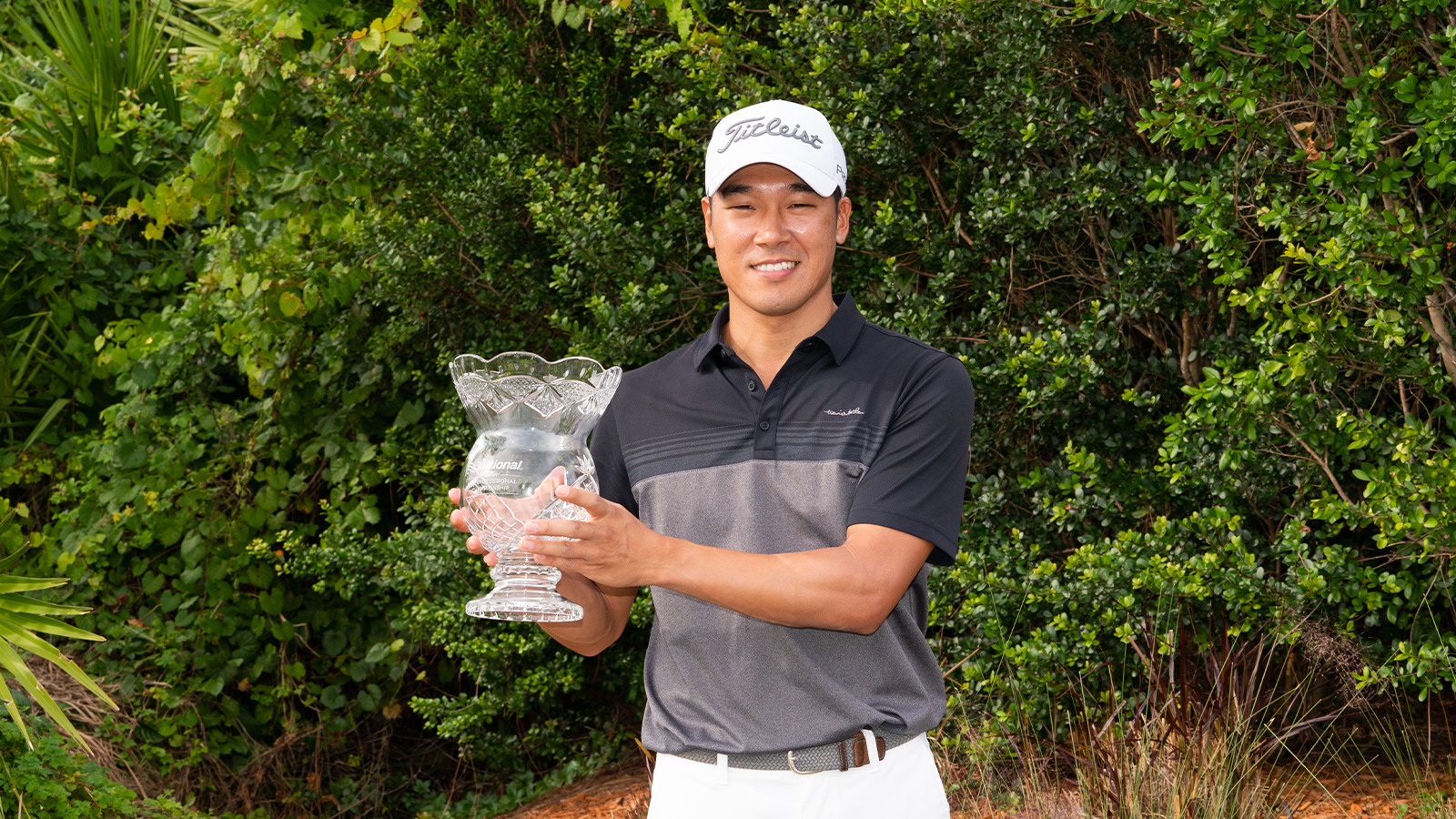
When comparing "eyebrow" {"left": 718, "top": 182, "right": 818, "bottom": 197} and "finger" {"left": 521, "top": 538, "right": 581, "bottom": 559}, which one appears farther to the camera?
"eyebrow" {"left": 718, "top": 182, "right": 818, "bottom": 197}

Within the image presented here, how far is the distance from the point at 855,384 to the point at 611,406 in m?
0.55

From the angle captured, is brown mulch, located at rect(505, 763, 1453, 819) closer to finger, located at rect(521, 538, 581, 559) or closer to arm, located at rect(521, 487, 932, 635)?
arm, located at rect(521, 487, 932, 635)

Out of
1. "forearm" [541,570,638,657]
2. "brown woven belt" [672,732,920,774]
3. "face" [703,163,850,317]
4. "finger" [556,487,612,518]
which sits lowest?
"brown woven belt" [672,732,920,774]

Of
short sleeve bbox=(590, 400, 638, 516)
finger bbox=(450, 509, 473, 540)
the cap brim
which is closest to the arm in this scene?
finger bbox=(450, 509, 473, 540)

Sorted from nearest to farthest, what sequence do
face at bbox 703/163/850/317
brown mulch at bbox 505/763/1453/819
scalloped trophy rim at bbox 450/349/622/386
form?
scalloped trophy rim at bbox 450/349/622/386 → face at bbox 703/163/850/317 → brown mulch at bbox 505/763/1453/819

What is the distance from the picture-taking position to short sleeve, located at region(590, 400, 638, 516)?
2.45m

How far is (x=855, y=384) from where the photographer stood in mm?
2238

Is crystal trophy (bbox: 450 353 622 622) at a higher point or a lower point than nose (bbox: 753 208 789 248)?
lower

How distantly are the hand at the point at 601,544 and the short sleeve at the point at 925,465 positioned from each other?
0.40 metres

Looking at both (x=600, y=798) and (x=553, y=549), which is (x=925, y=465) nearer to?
(x=553, y=549)

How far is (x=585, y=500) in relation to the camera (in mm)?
1768

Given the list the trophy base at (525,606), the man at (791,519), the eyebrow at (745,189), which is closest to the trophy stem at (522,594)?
the trophy base at (525,606)

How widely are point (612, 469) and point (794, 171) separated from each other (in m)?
0.70

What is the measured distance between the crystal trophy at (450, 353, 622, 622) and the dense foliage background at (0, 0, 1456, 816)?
245cm
